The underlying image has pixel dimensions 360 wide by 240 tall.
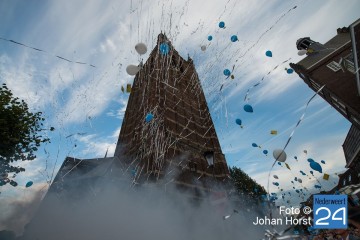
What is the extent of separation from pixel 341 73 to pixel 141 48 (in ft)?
50.0

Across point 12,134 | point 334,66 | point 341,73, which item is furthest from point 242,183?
point 12,134

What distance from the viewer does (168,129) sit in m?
19.2

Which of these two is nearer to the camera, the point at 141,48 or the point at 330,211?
the point at 330,211

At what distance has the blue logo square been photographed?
463 cm

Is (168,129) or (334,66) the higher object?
(334,66)

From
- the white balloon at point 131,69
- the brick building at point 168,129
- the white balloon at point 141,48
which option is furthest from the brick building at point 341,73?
the brick building at point 168,129

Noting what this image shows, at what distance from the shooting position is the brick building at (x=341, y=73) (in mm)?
13992

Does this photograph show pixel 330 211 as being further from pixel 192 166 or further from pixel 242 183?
pixel 242 183

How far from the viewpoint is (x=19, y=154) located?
44.0 ft

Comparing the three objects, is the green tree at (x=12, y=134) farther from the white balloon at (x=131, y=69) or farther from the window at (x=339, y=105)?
the window at (x=339, y=105)

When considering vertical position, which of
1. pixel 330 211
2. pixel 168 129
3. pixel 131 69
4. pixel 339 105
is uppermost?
pixel 339 105

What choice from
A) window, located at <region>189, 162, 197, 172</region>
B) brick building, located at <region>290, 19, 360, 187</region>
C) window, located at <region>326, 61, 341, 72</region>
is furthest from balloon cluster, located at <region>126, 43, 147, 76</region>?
window, located at <region>326, 61, 341, 72</region>

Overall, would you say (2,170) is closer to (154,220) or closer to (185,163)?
(154,220)

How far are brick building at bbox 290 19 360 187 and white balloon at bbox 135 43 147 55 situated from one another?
9347 mm
